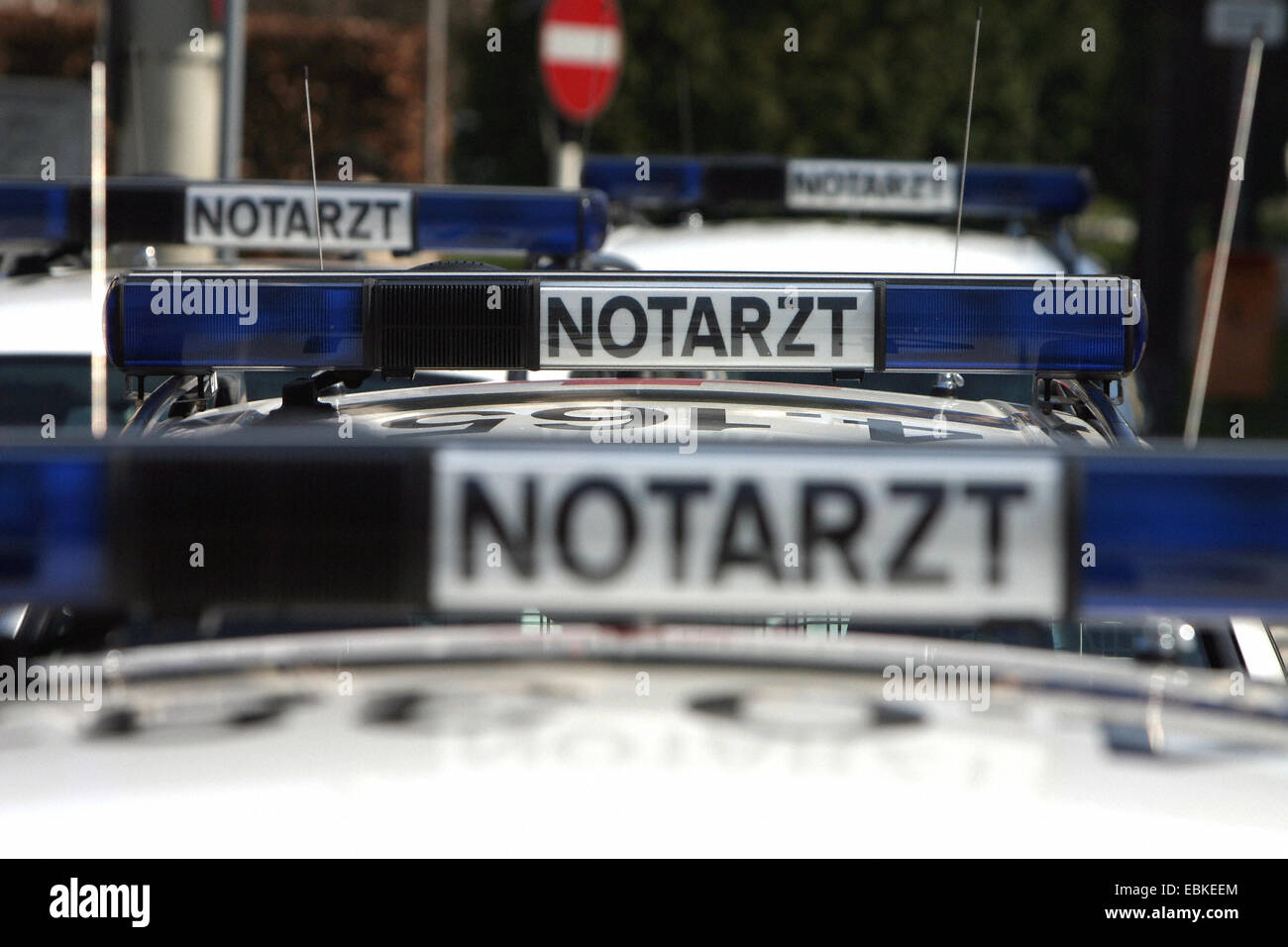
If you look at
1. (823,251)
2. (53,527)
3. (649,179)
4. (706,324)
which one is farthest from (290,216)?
(53,527)

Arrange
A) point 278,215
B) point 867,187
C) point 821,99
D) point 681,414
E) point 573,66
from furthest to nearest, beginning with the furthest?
1. point 821,99
2. point 573,66
3. point 867,187
4. point 278,215
5. point 681,414

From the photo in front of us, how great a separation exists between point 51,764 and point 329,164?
1280cm

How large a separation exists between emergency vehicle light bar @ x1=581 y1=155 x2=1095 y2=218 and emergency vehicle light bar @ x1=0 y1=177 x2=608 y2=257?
194cm

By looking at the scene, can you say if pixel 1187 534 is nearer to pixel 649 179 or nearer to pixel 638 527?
pixel 638 527

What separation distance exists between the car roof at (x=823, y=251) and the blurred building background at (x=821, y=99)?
4480 mm

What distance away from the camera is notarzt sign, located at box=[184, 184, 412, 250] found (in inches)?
172

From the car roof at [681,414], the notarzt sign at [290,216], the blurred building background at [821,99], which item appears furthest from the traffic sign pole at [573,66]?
the car roof at [681,414]

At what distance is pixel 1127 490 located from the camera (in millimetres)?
1271

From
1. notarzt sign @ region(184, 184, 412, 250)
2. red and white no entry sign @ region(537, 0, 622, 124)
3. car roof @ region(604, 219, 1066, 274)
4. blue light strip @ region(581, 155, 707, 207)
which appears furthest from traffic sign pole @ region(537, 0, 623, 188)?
notarzt sign @ region(184, 184, 412, 250)

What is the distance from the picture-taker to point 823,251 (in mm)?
5145

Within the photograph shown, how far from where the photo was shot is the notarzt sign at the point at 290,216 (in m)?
4.38

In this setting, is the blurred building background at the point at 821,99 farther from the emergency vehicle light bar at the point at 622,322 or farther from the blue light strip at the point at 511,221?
the emergency vehicle light bar at the point at 622,322

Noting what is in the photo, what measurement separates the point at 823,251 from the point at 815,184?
54.3 inches
